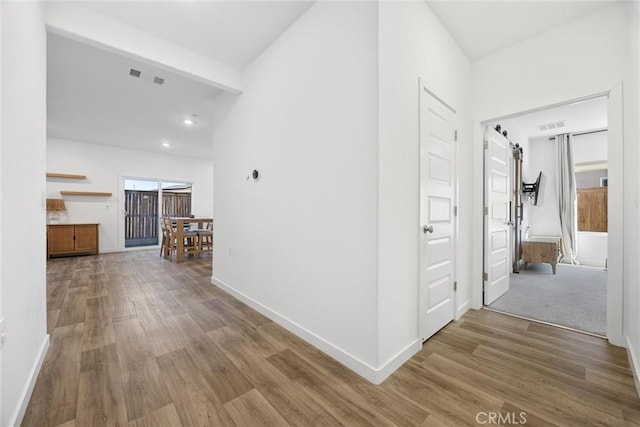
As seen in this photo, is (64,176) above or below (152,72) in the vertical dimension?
below

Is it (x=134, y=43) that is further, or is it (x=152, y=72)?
(x=152, y=72)

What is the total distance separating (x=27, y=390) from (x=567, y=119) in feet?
22.8

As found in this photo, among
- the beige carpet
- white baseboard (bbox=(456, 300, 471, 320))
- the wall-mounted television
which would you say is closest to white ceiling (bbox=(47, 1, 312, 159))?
white baseboard (bbox=(456, 300, 471, 320))

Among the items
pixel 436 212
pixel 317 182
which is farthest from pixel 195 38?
pixel 436 212

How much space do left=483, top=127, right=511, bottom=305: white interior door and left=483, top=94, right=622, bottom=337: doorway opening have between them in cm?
1

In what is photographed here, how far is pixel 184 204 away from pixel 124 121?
11.4 ft

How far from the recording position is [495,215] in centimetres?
287

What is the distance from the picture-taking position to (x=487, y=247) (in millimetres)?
2721

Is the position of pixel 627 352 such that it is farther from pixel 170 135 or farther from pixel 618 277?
pixel 170 135

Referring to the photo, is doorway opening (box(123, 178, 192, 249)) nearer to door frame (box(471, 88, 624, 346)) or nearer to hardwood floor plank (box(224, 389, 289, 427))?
hardwood floor plank (box(224, 389, 289, 427))

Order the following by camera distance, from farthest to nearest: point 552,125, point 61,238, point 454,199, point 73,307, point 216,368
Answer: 1. point 61,238
2. point 552,125
3. point 73,307
4. point 454,199
5. point 216,368

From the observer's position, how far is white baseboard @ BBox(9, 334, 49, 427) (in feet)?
3.90

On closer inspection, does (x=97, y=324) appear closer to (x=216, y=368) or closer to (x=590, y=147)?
(x=216, y=368)

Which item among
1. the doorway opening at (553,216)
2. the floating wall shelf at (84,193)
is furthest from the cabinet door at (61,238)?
the doorway opening at (553,216)
